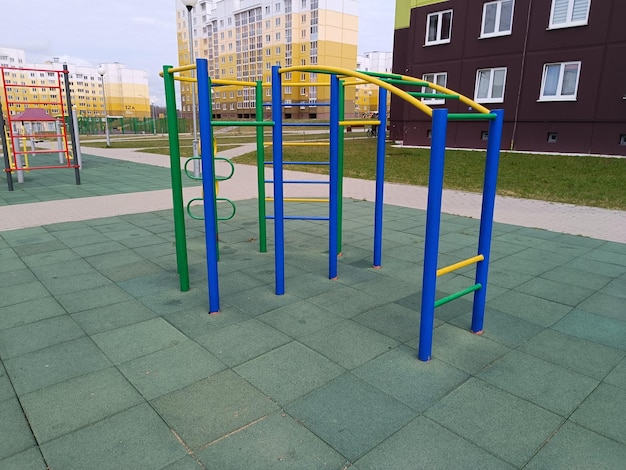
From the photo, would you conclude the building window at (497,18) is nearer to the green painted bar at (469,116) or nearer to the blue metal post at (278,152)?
the blue metal post at (278,152)

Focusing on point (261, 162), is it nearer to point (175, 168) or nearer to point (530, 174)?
point (175, 168)

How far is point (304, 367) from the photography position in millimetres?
2863

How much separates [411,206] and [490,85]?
11.7m

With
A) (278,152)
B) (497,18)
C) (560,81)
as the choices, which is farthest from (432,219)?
(497,18)

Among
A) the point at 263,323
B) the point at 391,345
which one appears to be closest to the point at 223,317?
the point at 263,323

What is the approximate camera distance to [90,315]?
358cm

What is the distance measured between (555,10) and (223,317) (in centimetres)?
1672

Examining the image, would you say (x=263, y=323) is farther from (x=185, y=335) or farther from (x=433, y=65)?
(x=433, y=65)

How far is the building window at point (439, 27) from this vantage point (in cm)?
1853

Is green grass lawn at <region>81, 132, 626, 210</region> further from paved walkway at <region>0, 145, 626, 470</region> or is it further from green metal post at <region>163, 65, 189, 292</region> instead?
green metal post at <region>163, 65, 189, 292</region>

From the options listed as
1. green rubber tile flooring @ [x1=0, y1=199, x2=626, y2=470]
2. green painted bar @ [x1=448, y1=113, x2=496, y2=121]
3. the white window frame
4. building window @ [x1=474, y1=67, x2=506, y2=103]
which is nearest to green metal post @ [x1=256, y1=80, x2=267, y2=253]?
green rubber tile flooring @ [x1=0, y1=199, x2=626, y2=470]

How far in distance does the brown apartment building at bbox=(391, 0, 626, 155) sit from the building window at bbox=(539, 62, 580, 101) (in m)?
0.03

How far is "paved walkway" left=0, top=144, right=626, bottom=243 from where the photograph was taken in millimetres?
6672

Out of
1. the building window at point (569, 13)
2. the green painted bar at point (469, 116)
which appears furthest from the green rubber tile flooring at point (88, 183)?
the building window at point (569, 13)
